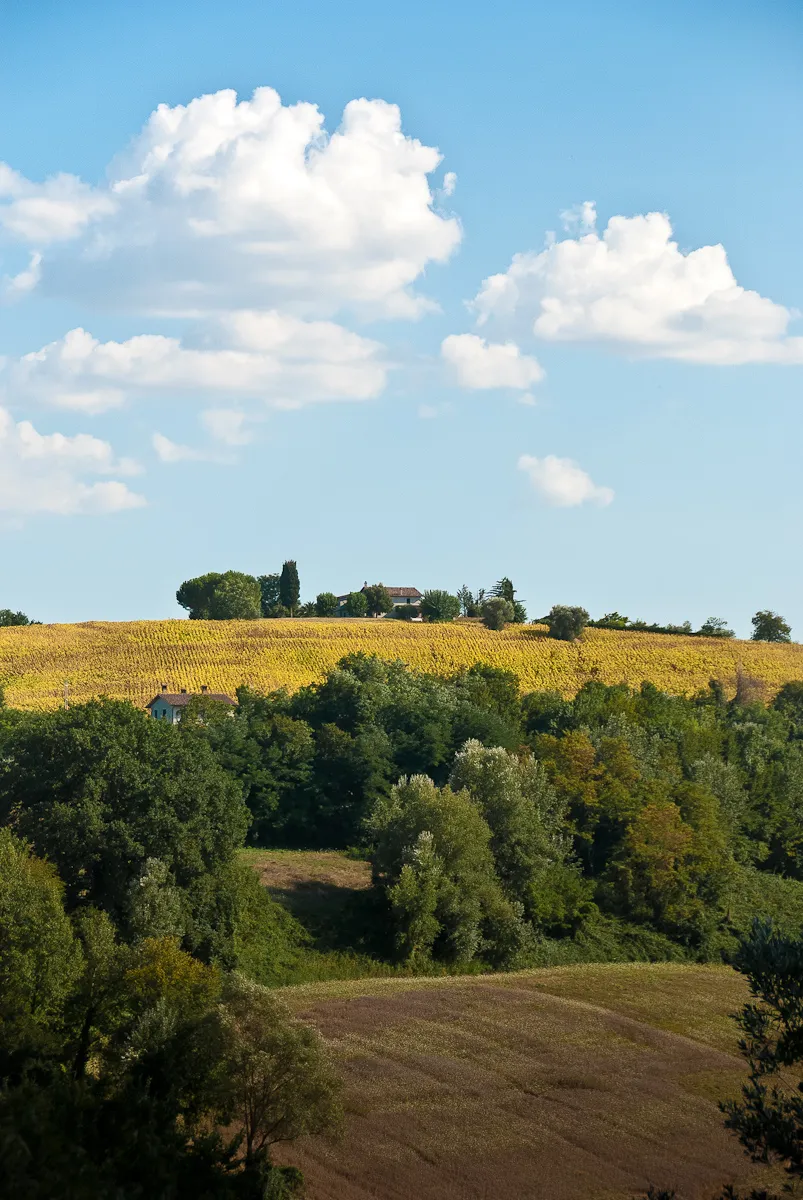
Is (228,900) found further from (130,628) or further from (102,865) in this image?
(130,628)

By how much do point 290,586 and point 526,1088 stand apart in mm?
148659

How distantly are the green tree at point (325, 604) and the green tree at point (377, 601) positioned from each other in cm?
481

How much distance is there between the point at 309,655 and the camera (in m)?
140

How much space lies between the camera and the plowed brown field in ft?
120

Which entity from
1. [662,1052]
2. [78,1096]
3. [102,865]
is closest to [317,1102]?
[78,1096]

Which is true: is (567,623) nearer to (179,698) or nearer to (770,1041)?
(179,698)

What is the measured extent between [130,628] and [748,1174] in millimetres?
124336

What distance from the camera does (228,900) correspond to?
5641cm

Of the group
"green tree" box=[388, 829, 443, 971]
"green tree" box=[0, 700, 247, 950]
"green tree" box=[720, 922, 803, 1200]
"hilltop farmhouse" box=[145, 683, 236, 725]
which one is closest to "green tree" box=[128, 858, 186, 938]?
"green tree" box=[0, 700, 247, 950]

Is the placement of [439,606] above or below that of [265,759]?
above

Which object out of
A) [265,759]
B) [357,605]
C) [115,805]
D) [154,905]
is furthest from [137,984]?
[357,605]

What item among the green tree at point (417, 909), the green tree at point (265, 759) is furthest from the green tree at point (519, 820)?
the green tree at point (265, 759)

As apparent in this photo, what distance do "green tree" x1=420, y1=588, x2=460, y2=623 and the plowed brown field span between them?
114035 millimetres

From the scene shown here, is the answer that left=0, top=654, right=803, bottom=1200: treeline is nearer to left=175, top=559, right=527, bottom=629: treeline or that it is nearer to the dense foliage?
the dense foliage
